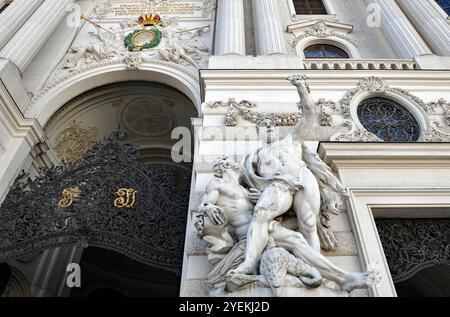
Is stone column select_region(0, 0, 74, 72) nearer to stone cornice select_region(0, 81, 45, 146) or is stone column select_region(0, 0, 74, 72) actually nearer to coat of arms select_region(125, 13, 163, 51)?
stone cornice select_region(0, 81, 45, 146)

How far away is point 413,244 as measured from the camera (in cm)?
562

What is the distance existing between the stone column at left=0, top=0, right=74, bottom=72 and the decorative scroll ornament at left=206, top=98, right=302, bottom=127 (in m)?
5.82

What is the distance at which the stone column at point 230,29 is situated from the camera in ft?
31.3

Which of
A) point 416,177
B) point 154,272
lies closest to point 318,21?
point 416,177

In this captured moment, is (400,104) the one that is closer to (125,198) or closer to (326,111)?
(326,111)

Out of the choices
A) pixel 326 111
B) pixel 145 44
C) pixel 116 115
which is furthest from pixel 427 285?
pixel 145 44

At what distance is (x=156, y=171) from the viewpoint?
24.0 feet

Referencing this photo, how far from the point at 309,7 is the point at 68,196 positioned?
10.9 m

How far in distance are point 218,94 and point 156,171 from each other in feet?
6.84

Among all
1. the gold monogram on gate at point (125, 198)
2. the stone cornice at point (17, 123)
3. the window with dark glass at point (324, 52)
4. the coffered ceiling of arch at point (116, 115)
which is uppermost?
the window with dark glass at point (324, 52)

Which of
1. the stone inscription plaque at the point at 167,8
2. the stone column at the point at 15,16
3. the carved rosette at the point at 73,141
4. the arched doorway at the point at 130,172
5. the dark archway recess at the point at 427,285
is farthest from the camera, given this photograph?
the stone inscription plaque at the point at 167,8

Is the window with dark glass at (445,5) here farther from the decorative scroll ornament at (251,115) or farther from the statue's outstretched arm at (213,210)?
the statue's outstretched arm at (213,210)

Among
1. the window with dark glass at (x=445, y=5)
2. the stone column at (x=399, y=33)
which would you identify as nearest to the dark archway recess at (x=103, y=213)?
the stone column at (x=399, y=33)

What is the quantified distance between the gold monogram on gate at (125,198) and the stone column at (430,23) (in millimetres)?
8715
